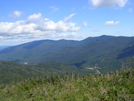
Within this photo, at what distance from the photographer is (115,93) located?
3479 inches

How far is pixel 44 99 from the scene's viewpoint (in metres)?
91.9

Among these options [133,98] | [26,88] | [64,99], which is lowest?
[26,88]

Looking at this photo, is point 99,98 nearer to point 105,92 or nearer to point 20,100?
point 105,92

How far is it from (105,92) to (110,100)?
46.1 ft

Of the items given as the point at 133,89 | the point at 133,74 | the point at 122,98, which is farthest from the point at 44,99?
the point at 133,74

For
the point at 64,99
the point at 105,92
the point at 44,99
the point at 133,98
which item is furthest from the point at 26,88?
the point at 133,98

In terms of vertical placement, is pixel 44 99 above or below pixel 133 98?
below

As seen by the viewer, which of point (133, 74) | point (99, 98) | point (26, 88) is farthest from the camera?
point (26, 88)

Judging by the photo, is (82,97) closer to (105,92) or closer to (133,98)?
(105,92)

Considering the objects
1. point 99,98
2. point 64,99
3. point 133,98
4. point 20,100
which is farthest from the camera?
point 20,100

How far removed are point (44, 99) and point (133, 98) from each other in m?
51.8

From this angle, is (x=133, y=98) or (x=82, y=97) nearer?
(x=133, y=98)

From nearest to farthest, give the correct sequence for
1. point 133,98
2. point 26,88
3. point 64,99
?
point 133,98, point 64,99, point 26,88

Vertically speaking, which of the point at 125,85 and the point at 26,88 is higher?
the point at 125,85
